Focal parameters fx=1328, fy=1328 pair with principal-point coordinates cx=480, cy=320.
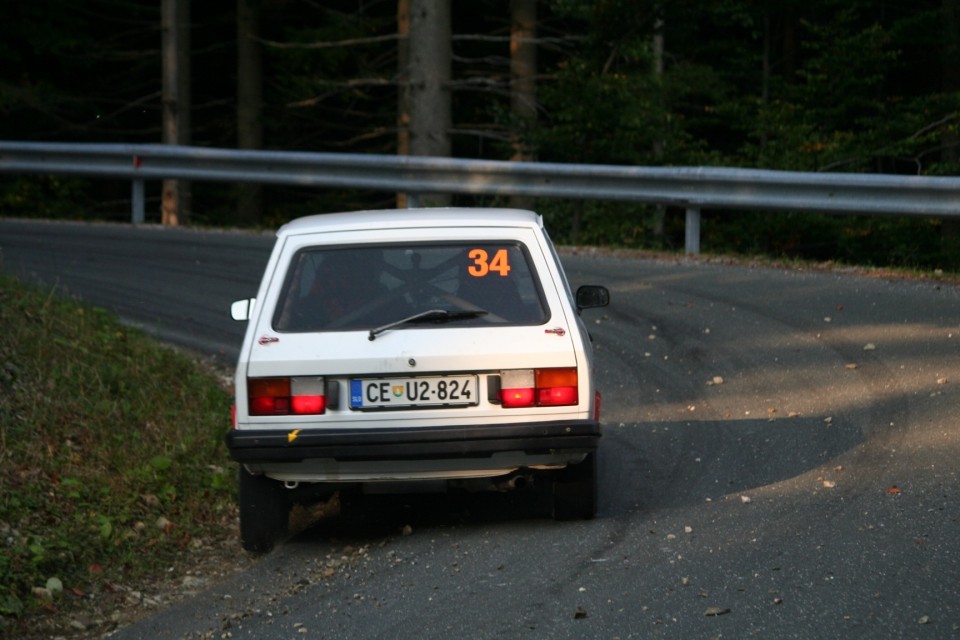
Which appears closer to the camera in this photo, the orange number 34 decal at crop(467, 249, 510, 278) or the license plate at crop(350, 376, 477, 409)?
the license plate at crop(350, 376, 477, 409)

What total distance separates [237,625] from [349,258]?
188cm

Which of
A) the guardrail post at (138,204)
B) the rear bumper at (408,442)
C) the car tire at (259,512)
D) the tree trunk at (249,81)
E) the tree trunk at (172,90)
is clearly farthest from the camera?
the tree trunk at (249,81)

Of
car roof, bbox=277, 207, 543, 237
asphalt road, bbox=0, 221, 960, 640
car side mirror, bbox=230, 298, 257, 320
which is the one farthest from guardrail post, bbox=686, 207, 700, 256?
car side mirror, bbox=230, 298, 257, 320

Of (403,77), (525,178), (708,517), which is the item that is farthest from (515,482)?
(403,77)

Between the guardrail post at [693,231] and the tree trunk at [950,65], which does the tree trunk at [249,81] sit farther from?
the guardrail post at [693,231]

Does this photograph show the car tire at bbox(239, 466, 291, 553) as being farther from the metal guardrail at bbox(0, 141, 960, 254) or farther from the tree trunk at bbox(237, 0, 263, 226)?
the tree trunk at bbox(237, 0, 263, 226)

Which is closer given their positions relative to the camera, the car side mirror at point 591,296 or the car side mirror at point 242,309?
the car side mirror at point 242,309

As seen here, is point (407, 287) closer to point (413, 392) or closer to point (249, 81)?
point (413, 392)

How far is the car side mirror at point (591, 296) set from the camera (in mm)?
6940

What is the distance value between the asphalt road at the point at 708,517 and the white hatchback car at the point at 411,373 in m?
0.37

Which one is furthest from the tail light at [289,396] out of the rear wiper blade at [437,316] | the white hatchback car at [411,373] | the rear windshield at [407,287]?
the rear wiper blade at [437,316]

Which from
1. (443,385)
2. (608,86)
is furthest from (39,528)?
(608,86)

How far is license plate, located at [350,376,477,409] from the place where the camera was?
19.5ft

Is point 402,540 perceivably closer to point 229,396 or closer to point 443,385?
point 443,385
